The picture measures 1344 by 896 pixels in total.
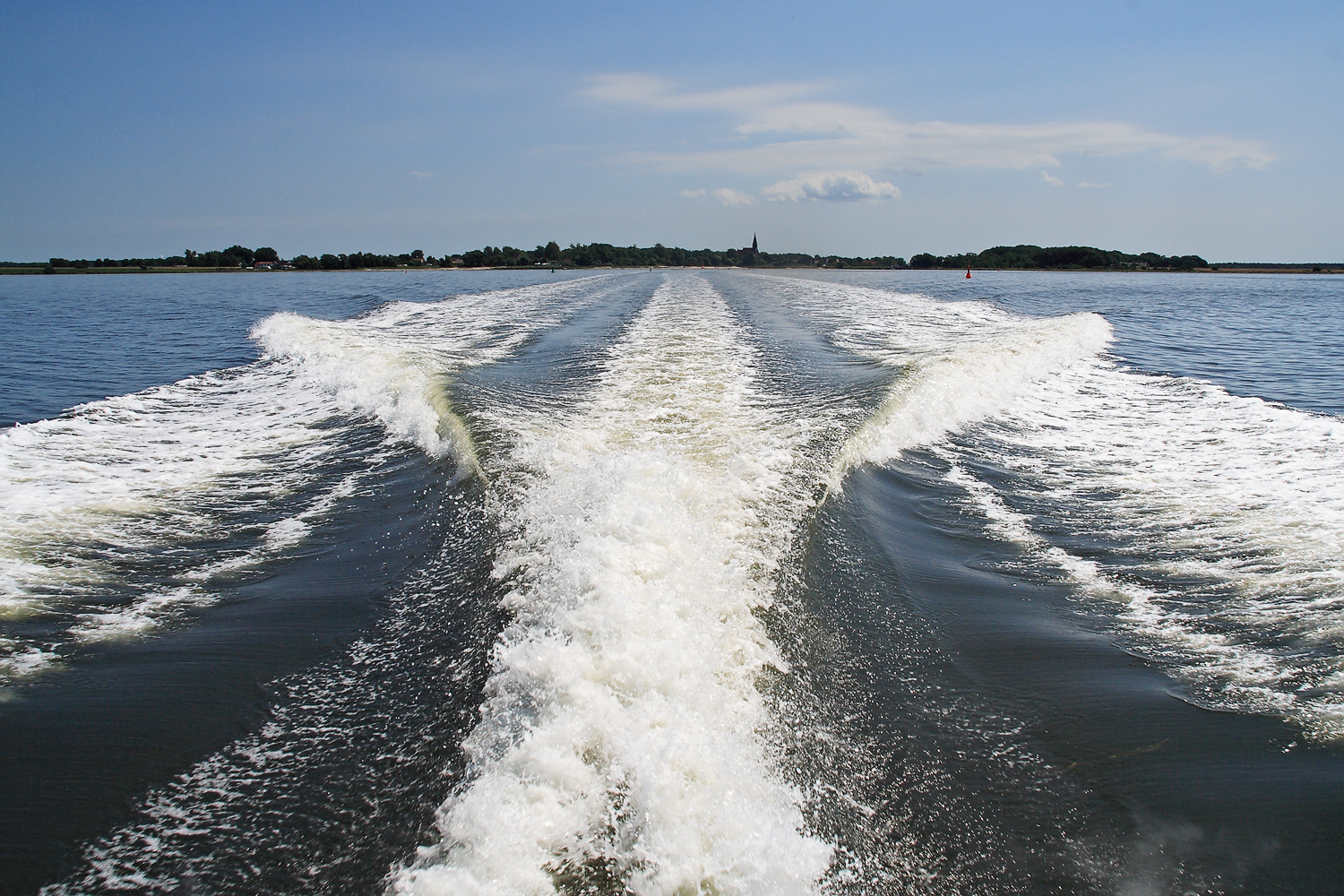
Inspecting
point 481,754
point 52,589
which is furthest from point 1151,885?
point 52,589

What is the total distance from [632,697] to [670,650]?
14.9 inches

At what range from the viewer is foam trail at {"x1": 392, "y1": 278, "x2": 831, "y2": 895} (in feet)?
7.34

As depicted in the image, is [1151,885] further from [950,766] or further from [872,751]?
[872,751]

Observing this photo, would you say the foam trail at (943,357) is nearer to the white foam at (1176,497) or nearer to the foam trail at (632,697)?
the white foam at (1176,497)

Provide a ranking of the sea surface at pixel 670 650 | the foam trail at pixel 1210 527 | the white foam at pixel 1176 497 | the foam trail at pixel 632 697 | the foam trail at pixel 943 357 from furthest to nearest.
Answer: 1. the foam trail at pixel 943 357
2. the white foam at pixel 1176 497
3. the foam trail at pixel 1210 527
4. the sea surface at pixel 670 650
5. the foam trail at pixel 632 697

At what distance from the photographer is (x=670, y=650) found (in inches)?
128

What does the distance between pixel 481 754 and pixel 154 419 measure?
8.42m

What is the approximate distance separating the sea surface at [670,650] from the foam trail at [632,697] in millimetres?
17

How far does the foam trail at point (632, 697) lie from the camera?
2.24 meters

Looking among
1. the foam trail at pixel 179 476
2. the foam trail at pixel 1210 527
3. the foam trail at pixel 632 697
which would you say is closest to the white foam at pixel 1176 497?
the foam trail at pixel 1210 527

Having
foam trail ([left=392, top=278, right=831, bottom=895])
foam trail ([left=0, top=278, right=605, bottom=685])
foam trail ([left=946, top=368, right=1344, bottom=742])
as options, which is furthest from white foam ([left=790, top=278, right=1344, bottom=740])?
foam trail ([left=0, top=278, right=605, bottom=685])

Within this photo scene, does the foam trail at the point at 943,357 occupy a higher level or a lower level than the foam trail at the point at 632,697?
higher

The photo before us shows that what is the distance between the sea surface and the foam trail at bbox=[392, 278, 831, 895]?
0.02 metres

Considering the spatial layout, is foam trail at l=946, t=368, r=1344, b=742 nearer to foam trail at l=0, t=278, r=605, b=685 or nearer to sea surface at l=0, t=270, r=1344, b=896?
sea surface at l=0, t=270, r=1344, b=896
